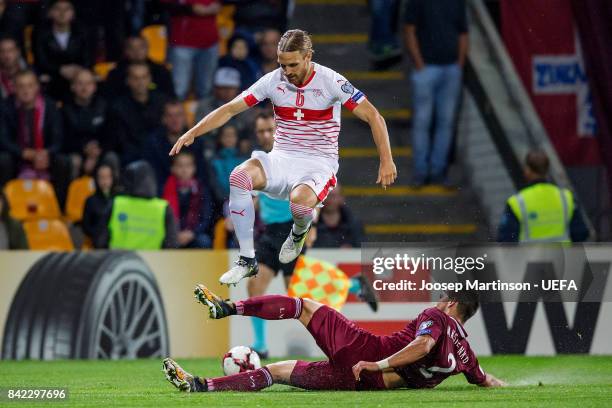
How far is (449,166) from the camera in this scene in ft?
50.3

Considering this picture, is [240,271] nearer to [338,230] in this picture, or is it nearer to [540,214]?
[338,230]

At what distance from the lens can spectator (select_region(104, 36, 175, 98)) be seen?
49.8 ft

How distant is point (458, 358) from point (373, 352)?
0.58 meters

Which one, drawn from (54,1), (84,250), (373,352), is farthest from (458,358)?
(54,1)

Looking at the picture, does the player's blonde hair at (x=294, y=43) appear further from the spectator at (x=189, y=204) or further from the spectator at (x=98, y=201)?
the spectator at (x=98, y=201)

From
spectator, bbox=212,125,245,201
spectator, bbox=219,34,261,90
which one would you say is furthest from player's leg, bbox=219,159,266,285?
spectator, bbox=219,34,261,90

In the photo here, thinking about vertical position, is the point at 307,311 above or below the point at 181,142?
below

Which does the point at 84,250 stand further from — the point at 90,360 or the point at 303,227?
the point at 303,227

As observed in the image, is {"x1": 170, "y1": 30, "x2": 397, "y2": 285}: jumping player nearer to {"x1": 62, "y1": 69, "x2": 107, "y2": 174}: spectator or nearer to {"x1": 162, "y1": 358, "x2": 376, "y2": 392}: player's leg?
{"x1": 162, "y1": 358, "x2": 376, "y2": 392}: player's leg

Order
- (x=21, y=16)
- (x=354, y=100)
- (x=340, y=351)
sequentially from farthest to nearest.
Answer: (x=21, y=16)
(x=354, y=100)
(x=340, y=351)

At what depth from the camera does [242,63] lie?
15336mm

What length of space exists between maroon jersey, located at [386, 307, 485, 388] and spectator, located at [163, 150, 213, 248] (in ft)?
15.6

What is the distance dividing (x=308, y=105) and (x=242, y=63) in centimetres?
523

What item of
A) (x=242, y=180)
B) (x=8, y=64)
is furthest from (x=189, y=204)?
(x=242, y=180)
